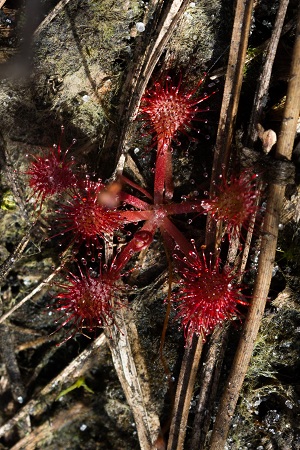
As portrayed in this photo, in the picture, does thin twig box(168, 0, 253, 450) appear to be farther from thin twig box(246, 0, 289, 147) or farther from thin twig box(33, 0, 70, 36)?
thin twig box(33, 0, 70, 36)

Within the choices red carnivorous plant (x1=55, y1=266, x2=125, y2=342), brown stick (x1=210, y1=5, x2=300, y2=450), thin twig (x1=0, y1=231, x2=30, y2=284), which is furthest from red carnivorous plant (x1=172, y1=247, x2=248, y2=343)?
thin twig (x1=0, y1=231, x2=30, y2=284)

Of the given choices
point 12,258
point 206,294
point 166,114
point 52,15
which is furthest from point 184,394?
point 52,15

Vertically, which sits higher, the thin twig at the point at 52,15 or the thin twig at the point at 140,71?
the thin twig at the point at 52,15

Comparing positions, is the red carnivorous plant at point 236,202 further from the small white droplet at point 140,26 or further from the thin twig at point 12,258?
the thin twig at point 12,258

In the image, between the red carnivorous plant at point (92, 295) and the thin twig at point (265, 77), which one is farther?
the red carnivorous plant at point (92, 295)

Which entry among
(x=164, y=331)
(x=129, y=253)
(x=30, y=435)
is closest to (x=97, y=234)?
(x=129, y=253)

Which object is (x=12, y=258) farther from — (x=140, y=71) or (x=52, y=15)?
(x=52, y=15)

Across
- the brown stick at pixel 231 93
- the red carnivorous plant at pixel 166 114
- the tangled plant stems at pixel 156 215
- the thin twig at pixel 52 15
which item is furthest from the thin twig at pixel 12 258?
the thin twig at pixel 52 15
